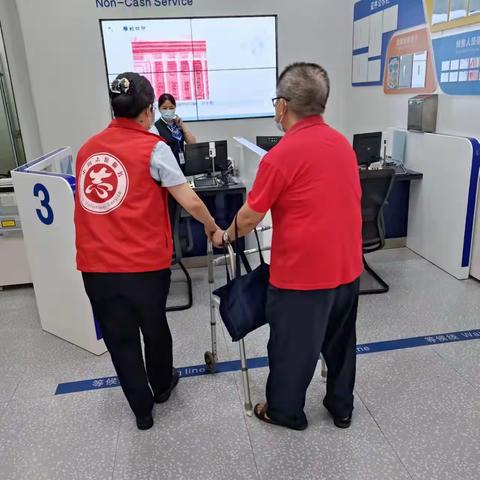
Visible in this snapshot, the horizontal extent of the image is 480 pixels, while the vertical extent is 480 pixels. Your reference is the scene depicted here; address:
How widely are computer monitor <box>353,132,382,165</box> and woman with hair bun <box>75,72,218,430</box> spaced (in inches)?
94.2

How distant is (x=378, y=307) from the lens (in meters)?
2.97

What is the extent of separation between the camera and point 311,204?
146 cm

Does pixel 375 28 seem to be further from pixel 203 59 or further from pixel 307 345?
pixel 307 345

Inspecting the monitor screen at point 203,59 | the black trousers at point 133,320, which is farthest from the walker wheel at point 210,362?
the monitor screen at point 203,59

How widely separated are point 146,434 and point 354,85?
4469 mm

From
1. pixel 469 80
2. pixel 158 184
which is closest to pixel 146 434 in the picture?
pixel 158 184

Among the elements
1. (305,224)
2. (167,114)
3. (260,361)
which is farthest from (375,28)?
(305,224)

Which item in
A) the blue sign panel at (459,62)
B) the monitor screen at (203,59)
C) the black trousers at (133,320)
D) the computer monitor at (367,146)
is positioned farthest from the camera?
the monitor screen at (203,59)

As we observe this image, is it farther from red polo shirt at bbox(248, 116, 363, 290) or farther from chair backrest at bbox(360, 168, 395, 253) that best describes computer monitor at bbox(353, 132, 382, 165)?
red polo shirt at bbox(248, 116, 363, 290)

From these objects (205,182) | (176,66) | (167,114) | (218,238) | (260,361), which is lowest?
(260,361)

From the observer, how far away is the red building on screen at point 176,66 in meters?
4.95

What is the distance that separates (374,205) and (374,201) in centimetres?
3

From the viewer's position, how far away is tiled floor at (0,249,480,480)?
1723 millimetres

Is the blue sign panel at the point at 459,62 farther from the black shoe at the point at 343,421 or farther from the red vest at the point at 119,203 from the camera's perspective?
the red vest at the point at 119,203
